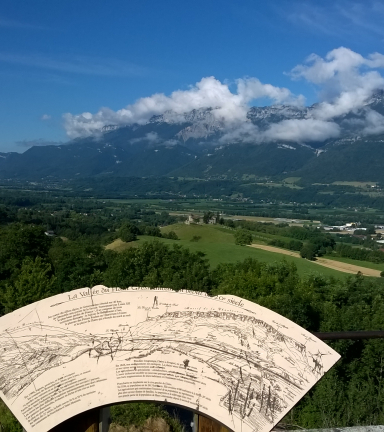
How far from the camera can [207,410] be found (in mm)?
3164

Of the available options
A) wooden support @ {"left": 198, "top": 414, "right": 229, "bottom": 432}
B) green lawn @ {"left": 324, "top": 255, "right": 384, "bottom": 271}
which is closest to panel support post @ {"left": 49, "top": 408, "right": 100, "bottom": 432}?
wooden support @ {"left": 198, "top": 414, "right": 229, "bottom": 432}

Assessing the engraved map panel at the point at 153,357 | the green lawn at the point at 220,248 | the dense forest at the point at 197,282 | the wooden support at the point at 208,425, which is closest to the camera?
the engraved map panel at the point at 153,357

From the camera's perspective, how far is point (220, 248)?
50.8m

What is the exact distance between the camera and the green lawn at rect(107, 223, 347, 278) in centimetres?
4412

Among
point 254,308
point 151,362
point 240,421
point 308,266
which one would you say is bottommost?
point 308,266

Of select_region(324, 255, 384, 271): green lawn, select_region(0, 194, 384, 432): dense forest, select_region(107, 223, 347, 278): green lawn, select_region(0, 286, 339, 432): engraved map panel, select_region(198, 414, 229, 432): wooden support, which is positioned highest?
select_region(0, 286, 339, 432): engraved map panel

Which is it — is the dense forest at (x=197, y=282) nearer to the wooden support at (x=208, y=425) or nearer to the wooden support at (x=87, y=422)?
the wooden support at (x=208, y=425)

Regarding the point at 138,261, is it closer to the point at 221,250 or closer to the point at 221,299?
the point at 221,250

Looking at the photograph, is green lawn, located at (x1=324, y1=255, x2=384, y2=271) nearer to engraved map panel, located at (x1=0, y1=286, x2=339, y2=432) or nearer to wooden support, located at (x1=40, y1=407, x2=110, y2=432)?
engraved map panel, located at (x1=0, y1=286, x2=339, y2=432)

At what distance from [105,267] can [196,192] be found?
164 m

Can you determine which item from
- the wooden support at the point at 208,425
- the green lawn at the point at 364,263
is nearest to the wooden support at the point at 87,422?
the wooden support at the point at 208,425

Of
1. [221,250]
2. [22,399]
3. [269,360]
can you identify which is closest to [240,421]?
[269,360]

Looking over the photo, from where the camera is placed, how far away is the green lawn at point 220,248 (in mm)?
44116

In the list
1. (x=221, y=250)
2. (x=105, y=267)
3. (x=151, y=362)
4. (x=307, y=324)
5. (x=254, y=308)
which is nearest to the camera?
(x=151, y=362)
